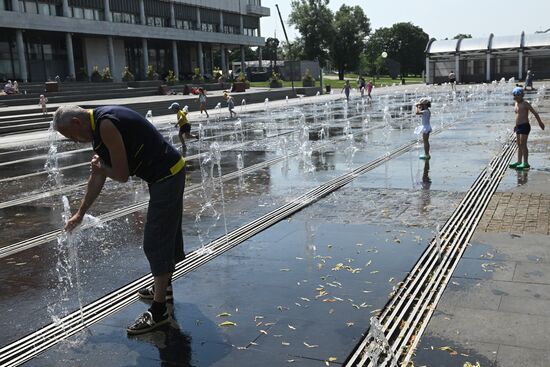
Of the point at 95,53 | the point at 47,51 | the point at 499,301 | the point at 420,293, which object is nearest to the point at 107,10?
the point at 95,53

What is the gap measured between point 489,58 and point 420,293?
66527mm

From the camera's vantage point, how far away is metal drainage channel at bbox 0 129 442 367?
4195 mm

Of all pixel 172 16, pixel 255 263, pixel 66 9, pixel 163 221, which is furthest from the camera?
pixel 172 16

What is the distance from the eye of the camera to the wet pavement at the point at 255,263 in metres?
4.14

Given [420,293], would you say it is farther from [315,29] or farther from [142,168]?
[315,29]

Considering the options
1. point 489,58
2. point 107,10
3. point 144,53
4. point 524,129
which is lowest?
point 524,129

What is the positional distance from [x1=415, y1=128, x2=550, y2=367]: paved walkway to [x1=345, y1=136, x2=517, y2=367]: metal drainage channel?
8cm

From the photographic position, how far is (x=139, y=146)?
163 inches

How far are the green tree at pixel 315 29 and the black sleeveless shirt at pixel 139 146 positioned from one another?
311ft

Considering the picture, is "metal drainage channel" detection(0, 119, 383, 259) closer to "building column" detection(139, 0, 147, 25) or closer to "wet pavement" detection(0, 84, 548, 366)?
"wet pavement" detection(0, 84, 548, 366)

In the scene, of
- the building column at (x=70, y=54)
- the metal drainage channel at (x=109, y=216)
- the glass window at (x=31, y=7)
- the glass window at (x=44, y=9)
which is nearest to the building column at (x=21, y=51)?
the glass window at (x=31, y=7)

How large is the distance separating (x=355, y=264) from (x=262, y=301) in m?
1.26

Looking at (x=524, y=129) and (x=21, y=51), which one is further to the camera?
(x=21, y=51)

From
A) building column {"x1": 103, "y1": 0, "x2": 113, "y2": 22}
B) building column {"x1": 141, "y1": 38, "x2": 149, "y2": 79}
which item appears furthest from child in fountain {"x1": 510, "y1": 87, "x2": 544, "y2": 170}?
building column {"x1": 141, "y1": 38, "x2": 149, "y2": 79}
